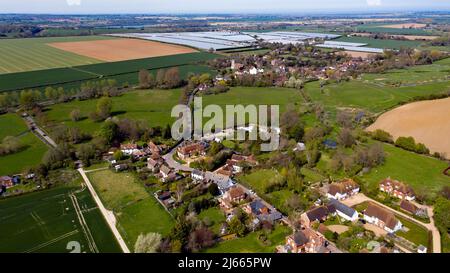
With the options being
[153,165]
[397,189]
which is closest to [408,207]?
[397,189]

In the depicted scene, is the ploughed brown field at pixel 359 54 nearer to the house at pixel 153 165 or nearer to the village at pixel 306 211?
the village at pixel 306 211

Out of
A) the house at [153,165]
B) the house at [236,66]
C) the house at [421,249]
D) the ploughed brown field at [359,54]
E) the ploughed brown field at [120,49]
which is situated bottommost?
the house at [421,249]

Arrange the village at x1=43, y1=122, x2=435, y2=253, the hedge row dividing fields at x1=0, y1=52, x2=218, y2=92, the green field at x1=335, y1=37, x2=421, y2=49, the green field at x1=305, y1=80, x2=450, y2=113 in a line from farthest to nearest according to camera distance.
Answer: the green field at x1=335, y1=37, x2=421, y2=49
the hedge row dividing fields at x1=0, y1=52, x2=218, y2=92
the green field at x1=305, y1=80, x2=450, y2=113
the village at x1=43, y1=122, x2=435, y2=253

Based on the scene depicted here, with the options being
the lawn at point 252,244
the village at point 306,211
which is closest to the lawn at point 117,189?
the village at point 306,211

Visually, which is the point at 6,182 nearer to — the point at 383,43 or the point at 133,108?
the point at 133,108

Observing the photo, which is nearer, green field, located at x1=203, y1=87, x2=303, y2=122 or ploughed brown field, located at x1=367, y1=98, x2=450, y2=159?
ploughed brown field, located at x1=367, y1=98, x2=450, y2=159

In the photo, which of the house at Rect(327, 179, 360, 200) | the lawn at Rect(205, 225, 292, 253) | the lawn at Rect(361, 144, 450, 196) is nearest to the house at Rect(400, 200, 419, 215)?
the lawn at Rect(361, 144, 450, 196)

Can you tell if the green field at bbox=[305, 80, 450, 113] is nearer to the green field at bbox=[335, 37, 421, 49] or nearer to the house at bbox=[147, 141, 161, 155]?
the house at bbox=[147, 141, 161, 155]
